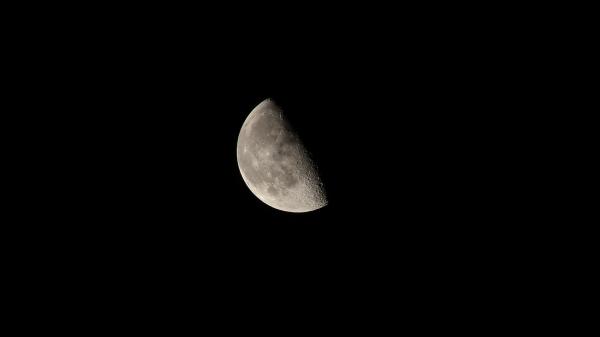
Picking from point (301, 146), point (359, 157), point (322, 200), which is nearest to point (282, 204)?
point (322, 200)

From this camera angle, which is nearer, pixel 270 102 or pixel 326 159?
pixel 326 159

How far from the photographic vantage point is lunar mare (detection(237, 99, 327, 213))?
2938mm

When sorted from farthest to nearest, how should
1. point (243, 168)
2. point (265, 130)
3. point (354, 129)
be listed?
point (243, 168) → point (265, 130) → point (354, 129)

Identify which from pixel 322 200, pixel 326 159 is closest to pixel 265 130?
pixel 326 159

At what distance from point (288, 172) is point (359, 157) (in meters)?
0.59

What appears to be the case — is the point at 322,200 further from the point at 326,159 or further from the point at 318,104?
the point at 318,104

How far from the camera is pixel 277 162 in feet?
9.68

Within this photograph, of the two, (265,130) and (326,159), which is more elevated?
(265,130)

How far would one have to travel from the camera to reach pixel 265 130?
303 cm

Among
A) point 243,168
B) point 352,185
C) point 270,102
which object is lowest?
point 352,185

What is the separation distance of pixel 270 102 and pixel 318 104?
0.54 m

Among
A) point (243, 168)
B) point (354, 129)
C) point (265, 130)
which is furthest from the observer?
point (243, 168)

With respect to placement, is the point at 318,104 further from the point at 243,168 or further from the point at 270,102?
the point at 243,168

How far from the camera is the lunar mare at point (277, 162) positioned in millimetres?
2938
